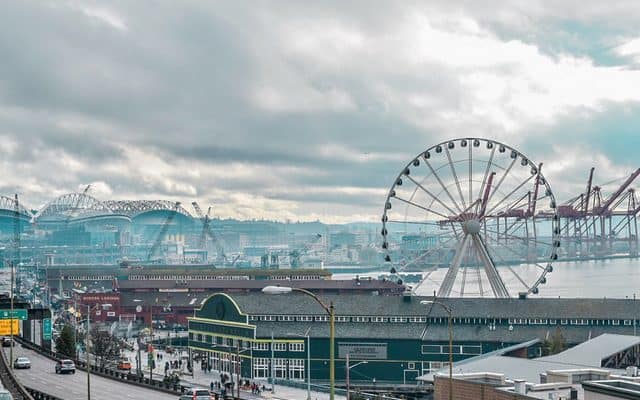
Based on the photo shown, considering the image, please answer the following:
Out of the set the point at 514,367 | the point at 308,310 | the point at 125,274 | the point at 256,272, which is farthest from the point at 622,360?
the point at 125,274

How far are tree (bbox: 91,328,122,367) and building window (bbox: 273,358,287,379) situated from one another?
1762 centimetres

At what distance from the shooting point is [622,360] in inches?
2253

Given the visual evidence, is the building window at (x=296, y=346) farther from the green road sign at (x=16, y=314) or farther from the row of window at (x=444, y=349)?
the green road sign at (x=16, y=314)

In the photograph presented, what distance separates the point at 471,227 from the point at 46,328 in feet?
125

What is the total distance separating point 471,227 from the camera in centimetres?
8888

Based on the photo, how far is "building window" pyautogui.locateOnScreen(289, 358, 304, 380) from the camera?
8700cm

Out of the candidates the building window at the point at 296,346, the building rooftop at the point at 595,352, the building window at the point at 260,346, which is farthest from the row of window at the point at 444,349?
the building rooftop at the point at 595,352

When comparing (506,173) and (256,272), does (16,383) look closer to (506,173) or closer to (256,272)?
(506,173)

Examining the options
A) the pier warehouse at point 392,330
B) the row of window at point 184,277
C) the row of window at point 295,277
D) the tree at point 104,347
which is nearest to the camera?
the pier warehouse at point 392,330

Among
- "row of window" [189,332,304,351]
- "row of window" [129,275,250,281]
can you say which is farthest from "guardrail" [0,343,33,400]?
"row of window" [129,275,250,281]

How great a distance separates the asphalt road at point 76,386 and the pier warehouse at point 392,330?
1873 centimetres

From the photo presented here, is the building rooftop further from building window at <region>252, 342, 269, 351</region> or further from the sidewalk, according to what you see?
building window at <region>252, 342, 269, 351</region>

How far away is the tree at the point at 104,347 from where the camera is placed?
3991 inches

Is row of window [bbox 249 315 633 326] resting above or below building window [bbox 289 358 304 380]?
above
